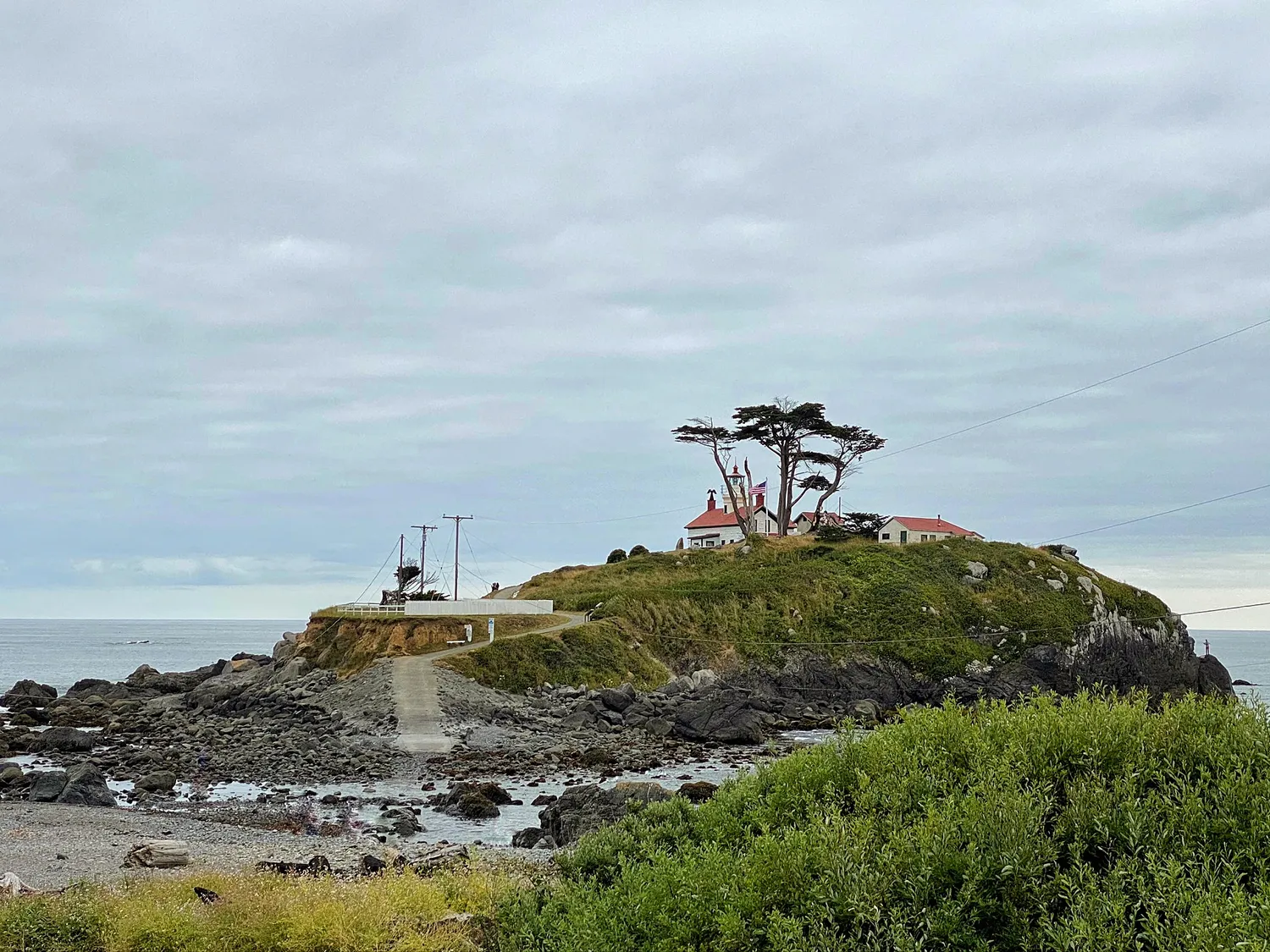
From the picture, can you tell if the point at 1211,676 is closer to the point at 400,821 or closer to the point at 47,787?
the point at 400,821

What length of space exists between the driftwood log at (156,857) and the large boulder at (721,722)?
21.4 meters

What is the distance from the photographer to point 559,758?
30.8 m

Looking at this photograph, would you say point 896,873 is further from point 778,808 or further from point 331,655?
point 331,655

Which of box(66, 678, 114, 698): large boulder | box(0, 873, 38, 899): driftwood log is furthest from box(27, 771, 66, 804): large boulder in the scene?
box(66, 678, 114, 698): large boulder

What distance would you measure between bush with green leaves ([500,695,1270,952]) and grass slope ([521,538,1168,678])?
39.5 metres

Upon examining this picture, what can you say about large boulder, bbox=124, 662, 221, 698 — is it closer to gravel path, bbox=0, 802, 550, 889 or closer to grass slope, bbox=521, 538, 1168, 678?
grass slope, bbox=521, 538, 1168, 678

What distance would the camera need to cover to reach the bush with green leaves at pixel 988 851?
18.5ft

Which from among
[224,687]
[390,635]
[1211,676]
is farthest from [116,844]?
[1211,676]

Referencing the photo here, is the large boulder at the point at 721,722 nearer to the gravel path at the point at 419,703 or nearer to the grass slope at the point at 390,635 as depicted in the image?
the gravel path at the point at 419,703

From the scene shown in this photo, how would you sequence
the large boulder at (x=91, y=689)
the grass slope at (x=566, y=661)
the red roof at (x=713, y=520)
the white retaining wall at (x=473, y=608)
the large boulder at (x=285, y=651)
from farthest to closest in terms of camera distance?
the red roof at (x=713, y=520), the large boulder at (x=91, y=689), the large boulder at (x=285, y=651), the white retaining wall at (x=473, y=608), the grass slope at (x=566, y=661)

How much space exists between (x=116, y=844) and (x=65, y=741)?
19.0 meters

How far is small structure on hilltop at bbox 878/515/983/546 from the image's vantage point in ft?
228

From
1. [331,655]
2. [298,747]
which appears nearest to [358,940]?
[298,747]

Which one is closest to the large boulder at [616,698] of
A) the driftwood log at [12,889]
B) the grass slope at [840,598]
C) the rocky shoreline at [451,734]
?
the rocky shoreline at [451,734]
